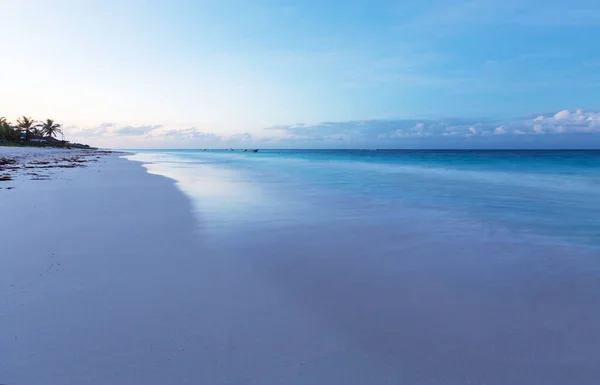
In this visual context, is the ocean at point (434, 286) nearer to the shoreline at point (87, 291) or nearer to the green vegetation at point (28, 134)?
the shoreline at point (87, 291)

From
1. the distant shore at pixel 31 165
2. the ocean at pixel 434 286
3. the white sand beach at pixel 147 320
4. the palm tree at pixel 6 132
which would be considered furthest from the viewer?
the palm tree at pixel 6 132

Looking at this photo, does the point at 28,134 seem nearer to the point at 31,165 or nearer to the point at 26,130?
the point at 26,130

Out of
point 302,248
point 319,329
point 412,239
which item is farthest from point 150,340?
point 412,239

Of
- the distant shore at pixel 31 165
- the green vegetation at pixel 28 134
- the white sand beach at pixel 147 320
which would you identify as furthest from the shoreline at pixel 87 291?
the green vegetation at pixel 28 134

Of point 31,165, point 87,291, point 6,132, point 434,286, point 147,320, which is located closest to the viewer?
point 147,320

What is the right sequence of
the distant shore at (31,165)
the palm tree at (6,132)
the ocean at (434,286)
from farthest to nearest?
the palm tree at (6,132)
the distant shore at (31,165)
the ocean at (434,286)

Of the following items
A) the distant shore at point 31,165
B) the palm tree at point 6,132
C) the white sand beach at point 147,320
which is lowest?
the white sand beach at point 147,320

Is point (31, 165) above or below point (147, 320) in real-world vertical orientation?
above

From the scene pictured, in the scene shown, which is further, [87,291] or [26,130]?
[26,130]

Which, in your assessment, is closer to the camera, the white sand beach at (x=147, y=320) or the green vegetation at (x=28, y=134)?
the white sand beach at (x=147, y=320)

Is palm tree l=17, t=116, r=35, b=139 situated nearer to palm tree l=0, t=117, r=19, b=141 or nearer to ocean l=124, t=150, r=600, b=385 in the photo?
palm tree l=0, t=117, r=19, b=141

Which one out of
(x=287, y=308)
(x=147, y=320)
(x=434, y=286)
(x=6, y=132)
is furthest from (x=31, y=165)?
(x=6, y=132)

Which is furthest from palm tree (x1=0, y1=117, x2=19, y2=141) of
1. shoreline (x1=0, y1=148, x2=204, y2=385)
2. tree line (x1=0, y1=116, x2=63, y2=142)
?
shoreline (x1=0, y1=148, x2=204, y2=385)

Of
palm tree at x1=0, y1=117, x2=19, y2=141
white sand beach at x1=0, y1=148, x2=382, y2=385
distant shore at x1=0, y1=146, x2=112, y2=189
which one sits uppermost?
palm tree at x1=0, y1=117, x2=19, y2=141
